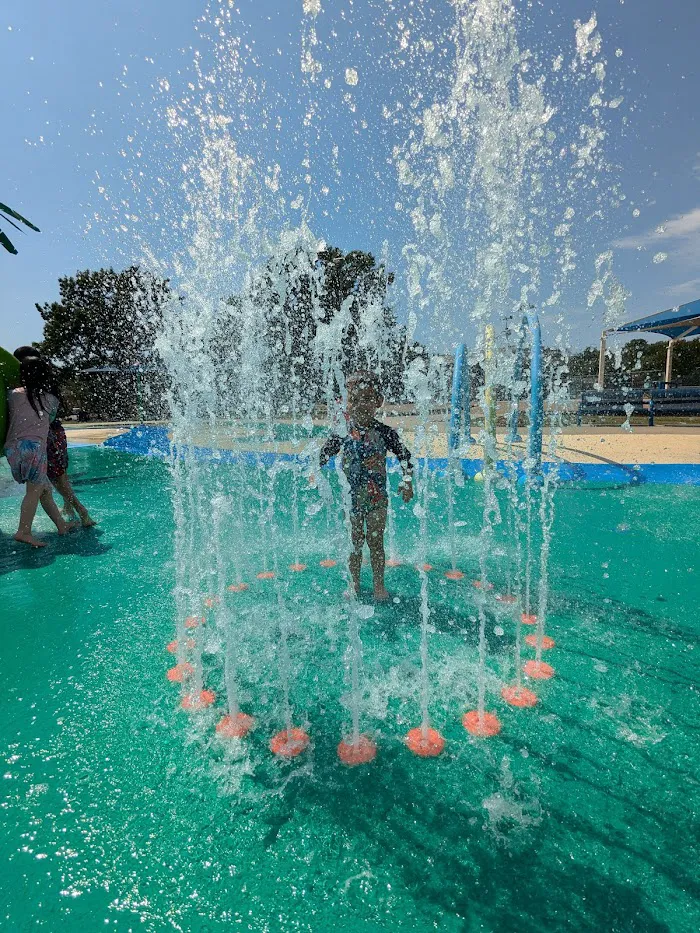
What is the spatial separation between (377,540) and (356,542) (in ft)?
0.60

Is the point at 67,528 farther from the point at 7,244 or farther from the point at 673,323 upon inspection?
the point at 673,323

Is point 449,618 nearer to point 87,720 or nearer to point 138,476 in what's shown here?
point 87,720

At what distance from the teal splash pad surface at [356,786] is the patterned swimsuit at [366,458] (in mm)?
814

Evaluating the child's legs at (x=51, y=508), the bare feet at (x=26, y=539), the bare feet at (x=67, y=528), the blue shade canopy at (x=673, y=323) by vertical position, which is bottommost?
the bare feet at (x=67, y=528)

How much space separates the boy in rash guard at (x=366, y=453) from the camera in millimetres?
3463

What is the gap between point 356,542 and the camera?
378cm

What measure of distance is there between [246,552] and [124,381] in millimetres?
32448

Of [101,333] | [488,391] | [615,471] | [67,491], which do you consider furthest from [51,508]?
[101,333]

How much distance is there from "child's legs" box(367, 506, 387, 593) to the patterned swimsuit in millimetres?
51

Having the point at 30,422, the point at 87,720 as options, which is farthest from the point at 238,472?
the point at 87,720

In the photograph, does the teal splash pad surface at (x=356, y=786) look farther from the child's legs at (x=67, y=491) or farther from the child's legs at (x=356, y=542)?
the child's legs at (x=67, y=491)

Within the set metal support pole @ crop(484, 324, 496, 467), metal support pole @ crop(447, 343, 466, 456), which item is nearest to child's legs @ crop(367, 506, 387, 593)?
metal support pole @ crop(484, 324, 496, 467)

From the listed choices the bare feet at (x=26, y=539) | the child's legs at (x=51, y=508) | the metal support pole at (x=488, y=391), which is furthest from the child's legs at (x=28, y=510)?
the metal support pole at (x=488, y=391)

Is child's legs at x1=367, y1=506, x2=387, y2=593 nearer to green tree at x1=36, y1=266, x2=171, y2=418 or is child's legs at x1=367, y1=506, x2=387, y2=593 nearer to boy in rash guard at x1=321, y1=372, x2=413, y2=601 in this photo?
boy in rash guard at x1=321, y1=372, x2=413, y2=601
